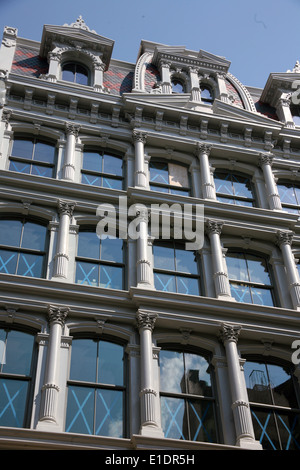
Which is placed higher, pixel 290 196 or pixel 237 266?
pixel 290 196

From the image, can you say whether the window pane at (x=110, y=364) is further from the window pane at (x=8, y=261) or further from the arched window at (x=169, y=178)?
the arched window at (x=169, y=178)

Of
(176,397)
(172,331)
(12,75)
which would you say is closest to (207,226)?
(172,331)

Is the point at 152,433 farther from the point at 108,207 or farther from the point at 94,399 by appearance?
the point at 108,207

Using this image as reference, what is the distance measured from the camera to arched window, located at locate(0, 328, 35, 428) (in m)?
14.9

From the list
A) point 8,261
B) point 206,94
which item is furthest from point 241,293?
point 206,94

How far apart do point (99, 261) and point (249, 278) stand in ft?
15.6

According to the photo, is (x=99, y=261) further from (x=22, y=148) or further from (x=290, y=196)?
(x=290, y=196)

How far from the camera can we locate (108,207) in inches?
816

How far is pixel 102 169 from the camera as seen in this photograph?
22641 mm

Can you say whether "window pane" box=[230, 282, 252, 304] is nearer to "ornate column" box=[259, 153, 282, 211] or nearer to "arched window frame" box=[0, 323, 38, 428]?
"ornate column" box=[259, 153, 282, 211]

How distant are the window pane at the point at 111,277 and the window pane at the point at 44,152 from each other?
204 inches

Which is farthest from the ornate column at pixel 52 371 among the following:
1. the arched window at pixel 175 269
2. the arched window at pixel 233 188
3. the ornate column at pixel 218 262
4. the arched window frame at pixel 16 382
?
the arched window at pixel 233 188

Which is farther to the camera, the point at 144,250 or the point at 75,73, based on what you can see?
the point at 75,73

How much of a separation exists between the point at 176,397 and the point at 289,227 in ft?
26.3
